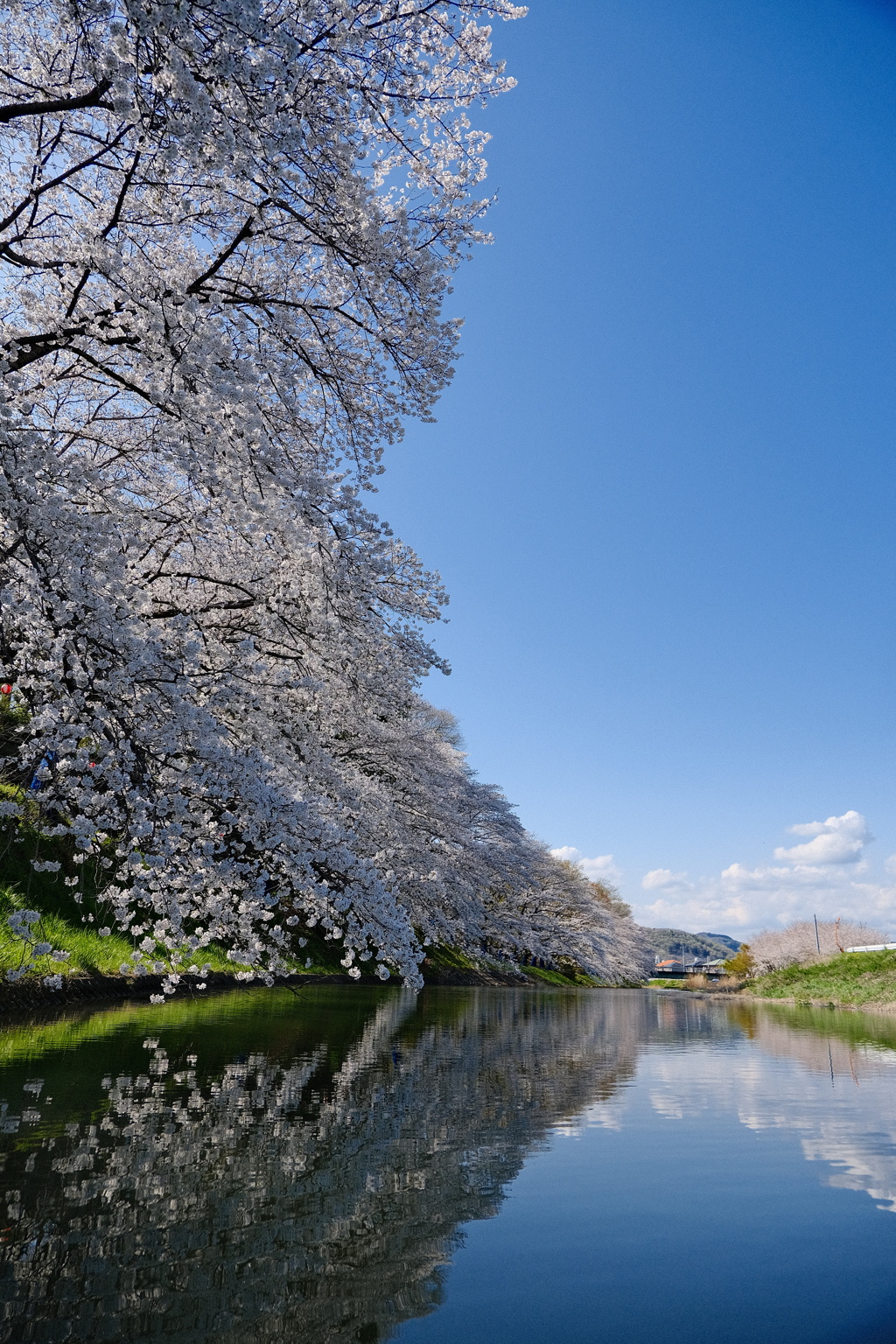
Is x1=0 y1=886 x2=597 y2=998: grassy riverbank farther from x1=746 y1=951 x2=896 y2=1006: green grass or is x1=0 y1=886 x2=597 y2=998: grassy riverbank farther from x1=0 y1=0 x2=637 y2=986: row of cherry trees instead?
x1=746 y1=951 x2=896 y2=1006: green grass

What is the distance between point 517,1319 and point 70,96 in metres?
10.3

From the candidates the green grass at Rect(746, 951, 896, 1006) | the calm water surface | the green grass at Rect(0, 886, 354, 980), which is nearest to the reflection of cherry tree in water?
the calm water surface

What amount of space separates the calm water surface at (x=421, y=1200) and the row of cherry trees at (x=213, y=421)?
1.67 metres

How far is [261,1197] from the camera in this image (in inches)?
188

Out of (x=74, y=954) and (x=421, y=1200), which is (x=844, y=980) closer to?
(x=74, y=954)

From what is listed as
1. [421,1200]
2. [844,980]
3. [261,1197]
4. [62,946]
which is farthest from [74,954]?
[844,980]

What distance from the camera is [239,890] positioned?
8695mm

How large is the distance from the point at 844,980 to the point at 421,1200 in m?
33.5

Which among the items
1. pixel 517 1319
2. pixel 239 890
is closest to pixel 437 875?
pixel 239 890

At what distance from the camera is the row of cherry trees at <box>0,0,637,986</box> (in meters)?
5.91

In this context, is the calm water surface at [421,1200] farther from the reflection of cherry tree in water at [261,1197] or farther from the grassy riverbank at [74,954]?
the grassy riverbank at [74,954]

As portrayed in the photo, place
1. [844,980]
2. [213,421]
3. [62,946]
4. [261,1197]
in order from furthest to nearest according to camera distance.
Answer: [844,980] → [62,946] → [213,421] → [261,1197]

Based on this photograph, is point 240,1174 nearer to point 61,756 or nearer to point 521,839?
point 61,756

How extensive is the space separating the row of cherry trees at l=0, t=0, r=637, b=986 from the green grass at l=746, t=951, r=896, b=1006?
26482 millimetres
